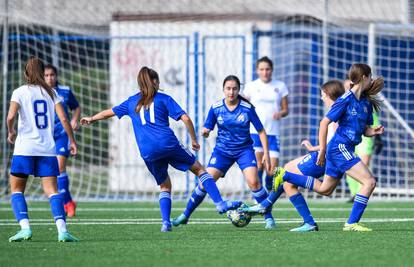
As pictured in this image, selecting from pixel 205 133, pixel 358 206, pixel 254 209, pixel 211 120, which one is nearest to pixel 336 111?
pixel 358 206

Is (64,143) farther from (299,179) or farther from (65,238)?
(65,238)

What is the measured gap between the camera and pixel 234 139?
1149 cm

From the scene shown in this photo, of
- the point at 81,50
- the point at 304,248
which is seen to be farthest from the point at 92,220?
the point at 81,50

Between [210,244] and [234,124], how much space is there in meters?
2.50

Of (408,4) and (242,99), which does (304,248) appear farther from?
(408,4)

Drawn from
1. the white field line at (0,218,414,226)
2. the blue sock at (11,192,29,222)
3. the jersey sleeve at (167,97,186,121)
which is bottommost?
the white field line at (0,218,414,226)

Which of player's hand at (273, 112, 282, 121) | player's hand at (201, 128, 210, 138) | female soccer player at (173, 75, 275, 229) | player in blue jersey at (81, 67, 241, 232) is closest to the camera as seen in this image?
player in blue jersey at (81, 67, 241, 232)

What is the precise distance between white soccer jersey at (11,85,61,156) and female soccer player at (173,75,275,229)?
7.10ft

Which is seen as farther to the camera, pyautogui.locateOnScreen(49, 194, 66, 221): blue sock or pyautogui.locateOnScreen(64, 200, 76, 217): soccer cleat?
pyautogui.locateOnScreen(64, 200, 76, 217): soccer cleat

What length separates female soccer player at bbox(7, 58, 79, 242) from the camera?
9.60 m

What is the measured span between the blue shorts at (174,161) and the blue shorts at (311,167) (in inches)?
44.1

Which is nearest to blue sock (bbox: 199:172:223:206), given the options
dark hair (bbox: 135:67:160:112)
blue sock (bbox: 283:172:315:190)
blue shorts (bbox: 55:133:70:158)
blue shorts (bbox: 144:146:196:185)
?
blue shorts (bbox: 144:146:196:185)

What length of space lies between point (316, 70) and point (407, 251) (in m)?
10.6

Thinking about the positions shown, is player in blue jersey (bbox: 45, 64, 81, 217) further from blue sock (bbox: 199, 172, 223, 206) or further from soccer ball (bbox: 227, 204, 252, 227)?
soccer ball (bbox: 227, 204, 252, 227)
